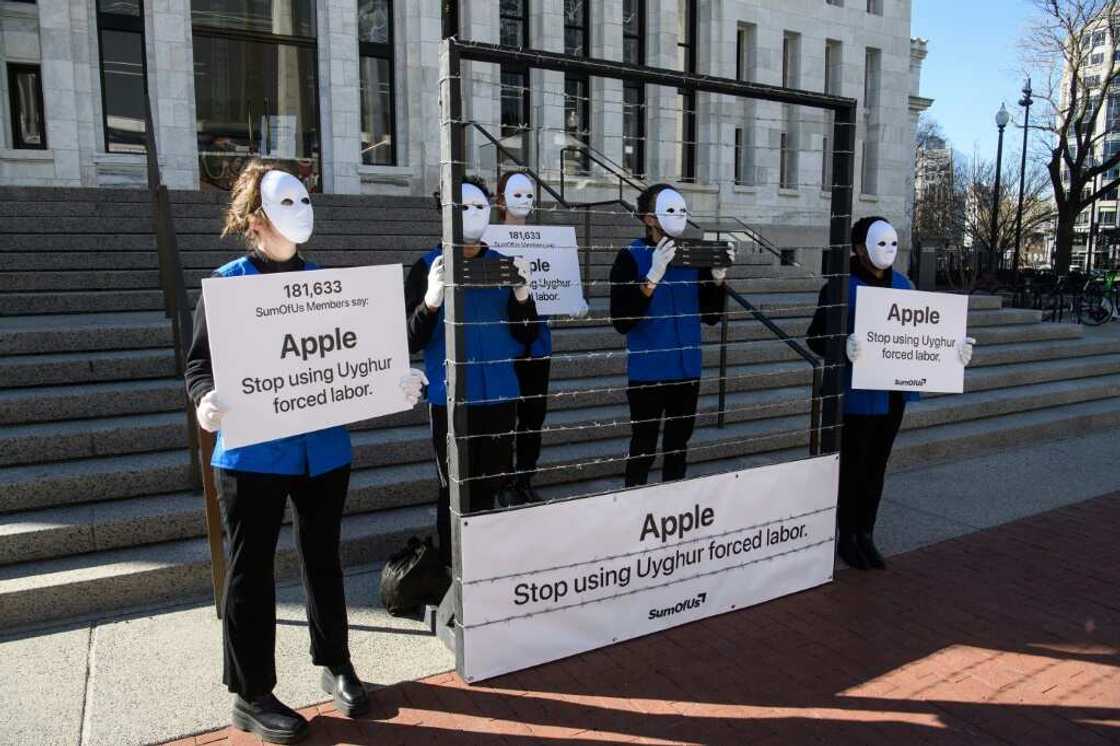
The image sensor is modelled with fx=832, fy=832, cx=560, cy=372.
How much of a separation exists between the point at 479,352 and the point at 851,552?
2605 millimetres

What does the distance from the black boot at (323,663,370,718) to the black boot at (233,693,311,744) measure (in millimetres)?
163

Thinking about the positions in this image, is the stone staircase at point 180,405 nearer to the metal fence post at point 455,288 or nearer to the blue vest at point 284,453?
the metal fence post at point 455,288

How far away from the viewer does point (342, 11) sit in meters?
12.9

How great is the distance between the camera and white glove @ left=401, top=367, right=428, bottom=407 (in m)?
3.40

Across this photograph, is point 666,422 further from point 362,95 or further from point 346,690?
point 362,95

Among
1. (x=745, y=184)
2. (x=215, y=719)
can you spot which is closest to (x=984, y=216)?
(x=745, y=184)

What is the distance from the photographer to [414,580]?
158 inches

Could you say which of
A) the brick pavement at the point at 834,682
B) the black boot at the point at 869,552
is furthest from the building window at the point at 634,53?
the brick pavement at the point at 834,682

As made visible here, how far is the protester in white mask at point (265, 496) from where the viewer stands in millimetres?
3010

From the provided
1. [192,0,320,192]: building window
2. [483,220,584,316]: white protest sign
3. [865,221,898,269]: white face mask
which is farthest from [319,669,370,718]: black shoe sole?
[192,0,320,192]: building window

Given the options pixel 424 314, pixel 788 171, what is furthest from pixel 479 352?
pixel 788 171

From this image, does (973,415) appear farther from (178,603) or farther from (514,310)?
(178,603)

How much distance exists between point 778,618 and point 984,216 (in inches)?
1696

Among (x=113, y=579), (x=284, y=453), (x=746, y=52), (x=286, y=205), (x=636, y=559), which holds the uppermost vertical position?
(x=746, y=52)
